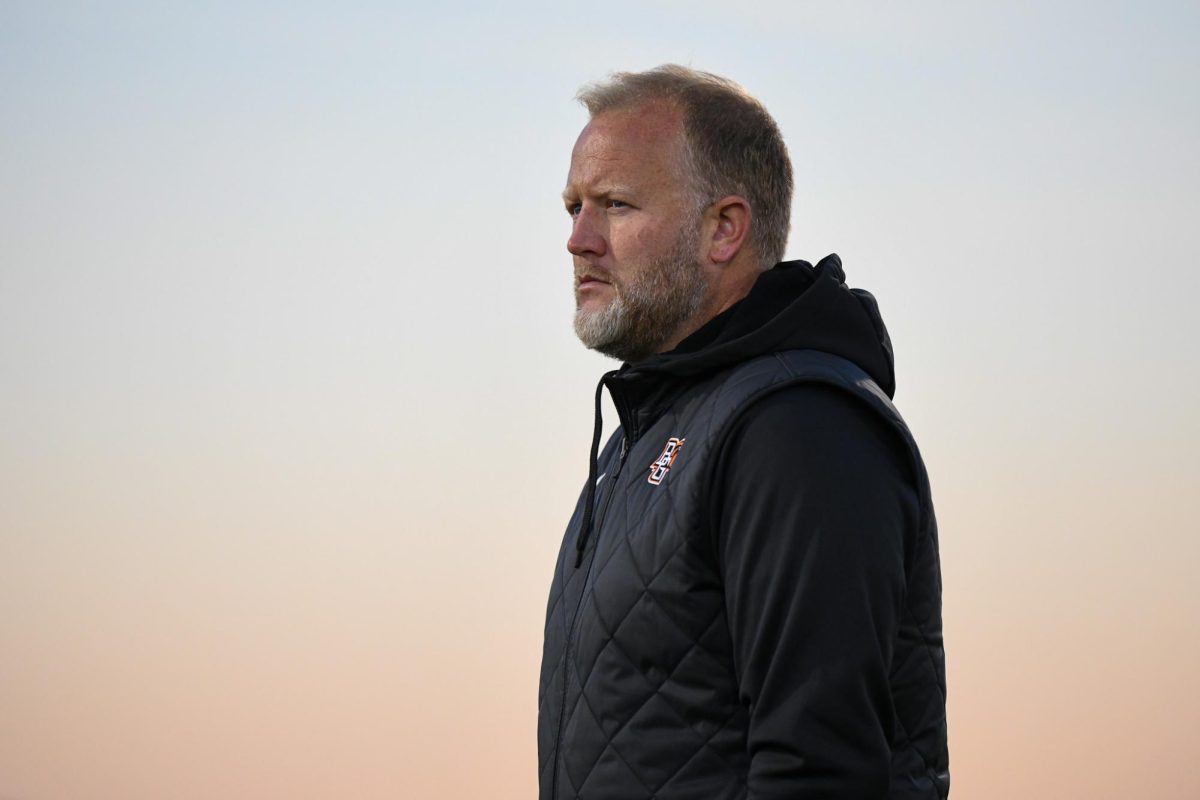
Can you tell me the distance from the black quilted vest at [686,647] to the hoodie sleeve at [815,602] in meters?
0.07

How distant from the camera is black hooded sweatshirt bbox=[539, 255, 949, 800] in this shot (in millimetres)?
1701

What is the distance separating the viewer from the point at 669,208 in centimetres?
225

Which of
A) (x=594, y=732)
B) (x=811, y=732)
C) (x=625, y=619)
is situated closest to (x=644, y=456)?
(x=625, y=619)

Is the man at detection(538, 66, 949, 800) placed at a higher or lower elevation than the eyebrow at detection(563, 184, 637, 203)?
lower

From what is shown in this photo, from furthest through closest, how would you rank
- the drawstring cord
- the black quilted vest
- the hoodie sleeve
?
1. the drawstring cord
2. the black quilted vest
3. the hoodie sleeve

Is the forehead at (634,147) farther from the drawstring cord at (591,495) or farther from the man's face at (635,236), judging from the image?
the drawstring cord at (591,495)

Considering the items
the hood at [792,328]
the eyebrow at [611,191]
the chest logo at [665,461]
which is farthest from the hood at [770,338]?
the eyebrow at [611,191]

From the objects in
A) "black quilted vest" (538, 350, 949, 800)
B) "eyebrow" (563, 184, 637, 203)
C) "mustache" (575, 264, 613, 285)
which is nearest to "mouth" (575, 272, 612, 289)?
"mustache" (575, 264, 613, 285)

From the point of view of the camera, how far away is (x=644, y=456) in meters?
2.11

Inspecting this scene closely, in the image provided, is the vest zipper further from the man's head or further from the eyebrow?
the eyebrow

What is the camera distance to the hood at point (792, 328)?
2014 mm

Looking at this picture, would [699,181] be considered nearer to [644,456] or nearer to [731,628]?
[644,456]

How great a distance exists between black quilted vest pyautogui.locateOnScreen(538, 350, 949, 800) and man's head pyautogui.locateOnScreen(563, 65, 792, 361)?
0.27 meters

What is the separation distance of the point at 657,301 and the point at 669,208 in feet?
0.55
